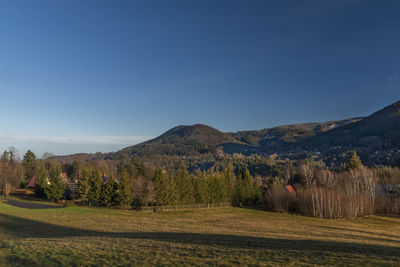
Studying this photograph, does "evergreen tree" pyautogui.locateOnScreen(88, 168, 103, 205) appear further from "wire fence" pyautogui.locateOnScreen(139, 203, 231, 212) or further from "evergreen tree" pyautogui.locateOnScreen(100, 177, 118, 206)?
"wire fence" pyautogui.locateOnScreen(139, 203, 231, 212)

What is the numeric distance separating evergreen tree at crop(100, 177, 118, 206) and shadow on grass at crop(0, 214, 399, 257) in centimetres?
2651

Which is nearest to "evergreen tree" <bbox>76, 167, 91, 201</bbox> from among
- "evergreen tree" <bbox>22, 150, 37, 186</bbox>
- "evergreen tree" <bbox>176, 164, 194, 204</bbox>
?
"evergreen tree" <bbox>176, 164, 194, 204</bbox>

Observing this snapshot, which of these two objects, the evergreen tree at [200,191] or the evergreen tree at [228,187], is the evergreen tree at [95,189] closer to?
the evergreen tree at [200,191]

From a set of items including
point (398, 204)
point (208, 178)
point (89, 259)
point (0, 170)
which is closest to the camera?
point (89, 259)

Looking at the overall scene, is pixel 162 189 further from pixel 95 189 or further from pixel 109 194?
pixel 95 189

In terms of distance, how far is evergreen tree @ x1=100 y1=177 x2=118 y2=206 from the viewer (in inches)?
2306

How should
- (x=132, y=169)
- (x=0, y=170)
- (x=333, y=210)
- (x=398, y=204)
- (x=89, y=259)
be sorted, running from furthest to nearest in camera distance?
(x=132, y=169) < (x=0, y=170) < (x=398, y=204) < (x=333, y=210) < (x=89, y=259)

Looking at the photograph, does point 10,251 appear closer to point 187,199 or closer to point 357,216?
point 187,199

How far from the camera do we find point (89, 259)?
45.8 ft

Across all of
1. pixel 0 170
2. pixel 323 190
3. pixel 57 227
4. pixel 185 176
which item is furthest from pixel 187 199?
pixel 0 170

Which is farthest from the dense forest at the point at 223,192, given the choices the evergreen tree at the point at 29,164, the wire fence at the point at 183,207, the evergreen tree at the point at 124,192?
the evergreen tree at the point at 29,164

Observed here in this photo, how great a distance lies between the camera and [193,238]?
2223 centimetres

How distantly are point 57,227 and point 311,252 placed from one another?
27.5 meters

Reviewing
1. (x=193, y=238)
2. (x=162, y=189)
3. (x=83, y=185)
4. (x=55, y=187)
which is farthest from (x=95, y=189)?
(x=193, y=238)
